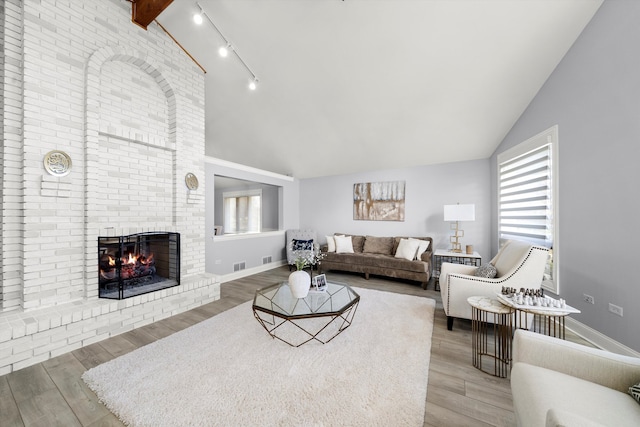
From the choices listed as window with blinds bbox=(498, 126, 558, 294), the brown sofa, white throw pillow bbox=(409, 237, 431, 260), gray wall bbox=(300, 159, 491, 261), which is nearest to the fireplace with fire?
the brown sofa

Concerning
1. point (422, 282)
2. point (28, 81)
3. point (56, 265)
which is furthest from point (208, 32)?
point (422, 282)

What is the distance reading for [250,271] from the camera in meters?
4.93

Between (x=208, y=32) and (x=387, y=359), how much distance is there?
4357 millimetres

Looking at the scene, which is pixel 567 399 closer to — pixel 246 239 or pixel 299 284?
pixel 299 284

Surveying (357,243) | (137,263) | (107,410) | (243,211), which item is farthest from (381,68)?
(243,211)

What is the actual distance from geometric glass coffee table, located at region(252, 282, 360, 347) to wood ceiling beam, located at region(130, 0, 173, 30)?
11.1ft

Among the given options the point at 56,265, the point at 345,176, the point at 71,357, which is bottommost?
the point at 71,357

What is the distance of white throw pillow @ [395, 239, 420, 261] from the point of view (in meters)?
4.42

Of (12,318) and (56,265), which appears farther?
(56,265)

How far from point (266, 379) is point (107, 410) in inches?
38.6

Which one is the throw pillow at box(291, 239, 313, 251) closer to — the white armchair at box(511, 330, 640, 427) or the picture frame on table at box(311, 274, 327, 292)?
the picture frame on table at box(311, 274, 327, 292)

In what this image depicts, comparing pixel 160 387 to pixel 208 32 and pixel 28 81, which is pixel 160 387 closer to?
pixel 28 81

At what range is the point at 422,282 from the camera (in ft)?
13.6

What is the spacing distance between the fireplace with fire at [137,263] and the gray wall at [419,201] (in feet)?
11.5
